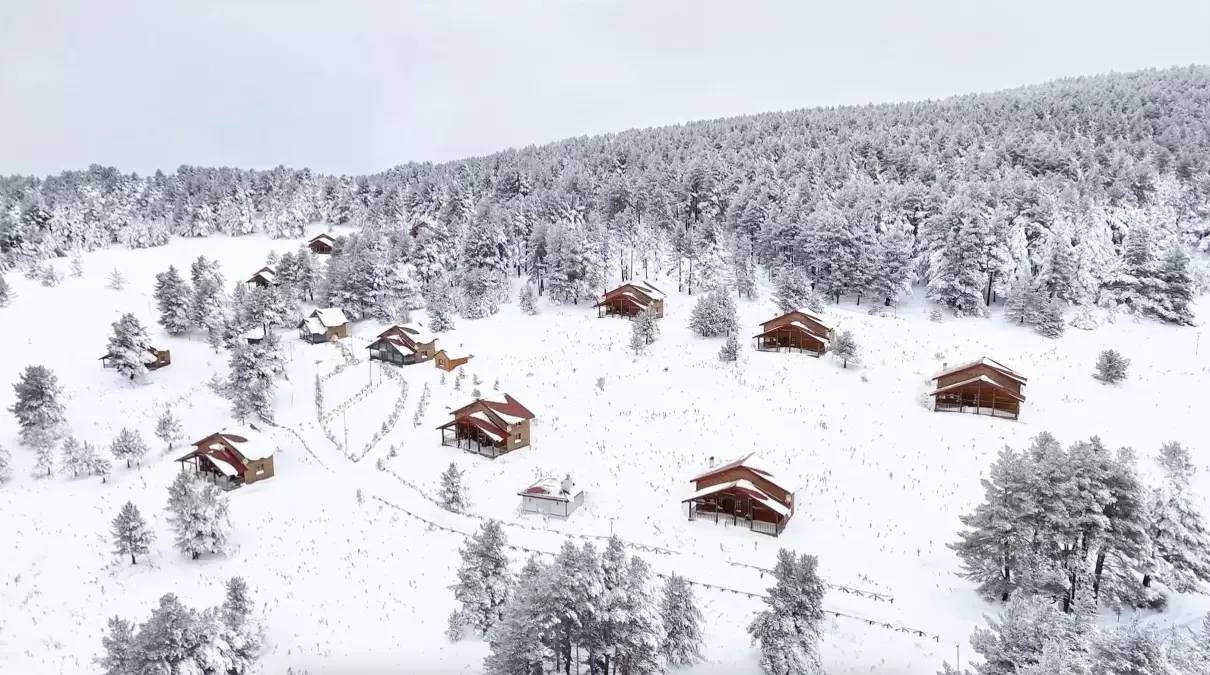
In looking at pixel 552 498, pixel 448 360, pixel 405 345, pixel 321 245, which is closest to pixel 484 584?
pixel 552 498

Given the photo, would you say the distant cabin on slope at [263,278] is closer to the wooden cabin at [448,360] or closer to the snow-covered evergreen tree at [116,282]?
the snow-covered evergreen tree at [116,282]

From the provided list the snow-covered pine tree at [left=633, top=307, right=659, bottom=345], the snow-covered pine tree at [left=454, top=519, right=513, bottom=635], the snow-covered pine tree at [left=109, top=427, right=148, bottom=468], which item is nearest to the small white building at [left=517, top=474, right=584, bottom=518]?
the snow-covered pine tree at [left=454, top=519, right=513, bottom=635]

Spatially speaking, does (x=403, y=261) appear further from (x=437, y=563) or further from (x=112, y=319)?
(x=437, y=563)

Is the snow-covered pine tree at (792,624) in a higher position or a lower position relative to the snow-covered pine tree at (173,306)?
lower

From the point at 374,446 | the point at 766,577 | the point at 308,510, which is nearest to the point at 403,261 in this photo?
the point at 374,446

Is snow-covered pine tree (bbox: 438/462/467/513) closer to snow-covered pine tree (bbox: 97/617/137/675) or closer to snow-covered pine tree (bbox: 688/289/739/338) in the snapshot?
snow-covered pine tree (bbox: 97/617/137/675)

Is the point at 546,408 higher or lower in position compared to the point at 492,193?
lower

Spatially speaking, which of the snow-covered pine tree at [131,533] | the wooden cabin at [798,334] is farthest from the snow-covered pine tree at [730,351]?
the snow-covered pine tree at [131,533]

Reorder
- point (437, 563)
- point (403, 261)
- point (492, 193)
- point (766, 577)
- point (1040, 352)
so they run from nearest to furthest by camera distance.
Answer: point (766, 577) < point (437, 563) < point (1040, 352) < point (403, 261) < point (492, 193)
